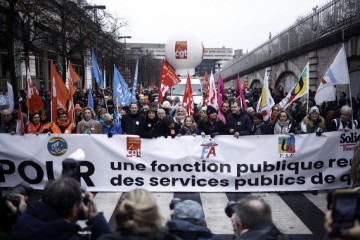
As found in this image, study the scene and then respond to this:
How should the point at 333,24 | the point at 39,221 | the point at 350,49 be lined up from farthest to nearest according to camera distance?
1. the point at 333,24
2. the point at 350,49
3. the point at 39,221

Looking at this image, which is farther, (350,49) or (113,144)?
(350,49)

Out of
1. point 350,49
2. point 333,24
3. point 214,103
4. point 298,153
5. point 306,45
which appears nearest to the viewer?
point 298,153

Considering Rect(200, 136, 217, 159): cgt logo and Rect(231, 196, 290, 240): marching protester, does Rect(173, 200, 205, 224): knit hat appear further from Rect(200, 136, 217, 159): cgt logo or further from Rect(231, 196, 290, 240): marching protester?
Rect(200, 136, 217, 159): cgt logo

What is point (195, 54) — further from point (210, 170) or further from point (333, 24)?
point (210, 170)

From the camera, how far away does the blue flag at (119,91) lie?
9.99 m

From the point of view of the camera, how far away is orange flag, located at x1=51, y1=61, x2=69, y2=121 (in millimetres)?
7945

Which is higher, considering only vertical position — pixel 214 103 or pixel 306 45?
pixel 306 45

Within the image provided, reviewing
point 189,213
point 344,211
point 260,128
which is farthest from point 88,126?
point 344,211

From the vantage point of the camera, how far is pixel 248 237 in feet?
7.84

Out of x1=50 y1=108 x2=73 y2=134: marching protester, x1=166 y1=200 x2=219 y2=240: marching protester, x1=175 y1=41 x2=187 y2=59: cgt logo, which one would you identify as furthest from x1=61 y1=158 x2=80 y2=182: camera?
x1=175 y1=41 x2=187 y2=59: cgt logo

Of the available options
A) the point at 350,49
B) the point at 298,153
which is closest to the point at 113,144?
the point at 298,153

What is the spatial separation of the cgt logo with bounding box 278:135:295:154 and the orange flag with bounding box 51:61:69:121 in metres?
4.47

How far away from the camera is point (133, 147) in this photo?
6.83 m

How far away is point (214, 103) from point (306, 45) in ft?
40.2
